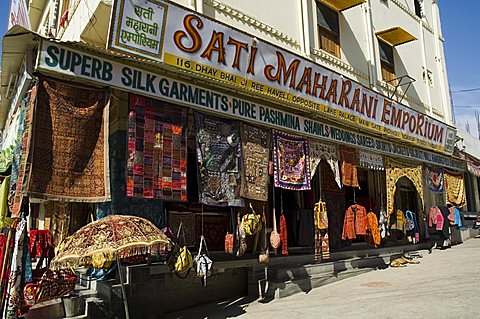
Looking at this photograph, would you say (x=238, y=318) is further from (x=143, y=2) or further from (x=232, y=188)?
(x=143, y=2)

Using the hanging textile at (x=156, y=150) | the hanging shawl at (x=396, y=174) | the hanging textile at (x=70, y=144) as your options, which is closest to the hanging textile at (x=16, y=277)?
the hanging textile at (x=70, y=144)

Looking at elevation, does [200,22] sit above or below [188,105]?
above

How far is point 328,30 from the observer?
34.6ft

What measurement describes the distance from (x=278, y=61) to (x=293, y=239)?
14.3 ft

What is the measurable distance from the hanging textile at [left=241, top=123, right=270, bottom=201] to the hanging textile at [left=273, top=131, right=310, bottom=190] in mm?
288

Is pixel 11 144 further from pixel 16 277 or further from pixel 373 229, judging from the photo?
pixel 373 229

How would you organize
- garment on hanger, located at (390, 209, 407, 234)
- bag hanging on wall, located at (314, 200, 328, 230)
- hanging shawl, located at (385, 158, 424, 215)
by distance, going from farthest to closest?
garment on hanger, located at (390, 209, 407, 234) → hanging shawl, located at (385, 158, 424, 215) → bag hanging on wall, located at (314, 200, 328, 230)

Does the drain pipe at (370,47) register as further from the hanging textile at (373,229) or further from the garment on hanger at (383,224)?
the hanging textile at (373,229)

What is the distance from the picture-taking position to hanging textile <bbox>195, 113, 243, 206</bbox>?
21.1ft

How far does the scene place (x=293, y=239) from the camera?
9375 millimetres

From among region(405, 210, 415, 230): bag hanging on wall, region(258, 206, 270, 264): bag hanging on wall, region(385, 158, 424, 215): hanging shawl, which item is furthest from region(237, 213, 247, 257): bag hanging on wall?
region(405, 210, 415, 230): bag hanging on wall

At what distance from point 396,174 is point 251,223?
600cm

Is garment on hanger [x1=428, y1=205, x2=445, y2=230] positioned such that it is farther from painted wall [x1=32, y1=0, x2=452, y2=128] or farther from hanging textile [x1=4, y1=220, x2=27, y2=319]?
hanging textile [x1=4, y1=220, x2=27, y2=319]

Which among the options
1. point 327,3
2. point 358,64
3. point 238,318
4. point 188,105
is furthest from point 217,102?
point 358,64
